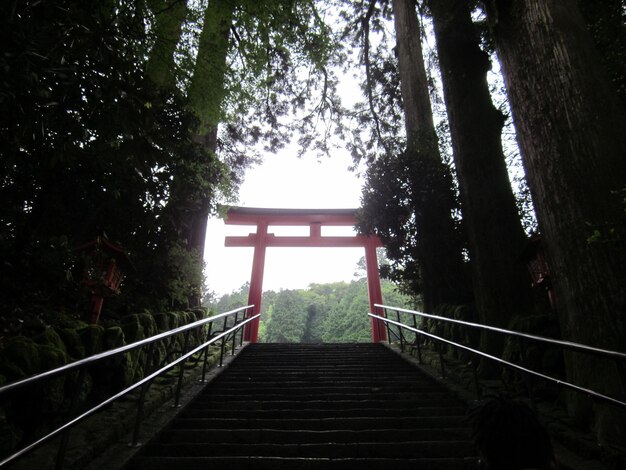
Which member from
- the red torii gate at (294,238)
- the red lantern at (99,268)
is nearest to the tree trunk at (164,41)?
the red lantern at (99,268)

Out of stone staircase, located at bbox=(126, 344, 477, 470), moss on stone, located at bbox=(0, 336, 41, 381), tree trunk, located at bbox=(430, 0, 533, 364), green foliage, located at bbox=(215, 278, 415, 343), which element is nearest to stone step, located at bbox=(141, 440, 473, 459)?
stone staircase, located at bbox=(126, 344, 477, 470)

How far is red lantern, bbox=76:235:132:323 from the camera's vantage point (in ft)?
10.1

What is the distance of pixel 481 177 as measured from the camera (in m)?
4.61

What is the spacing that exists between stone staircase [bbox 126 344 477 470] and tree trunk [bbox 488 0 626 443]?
1.05 meters

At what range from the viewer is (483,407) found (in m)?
1.18

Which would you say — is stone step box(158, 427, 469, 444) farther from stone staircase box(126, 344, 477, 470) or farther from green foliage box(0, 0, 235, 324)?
green foliage box(0, 0, 235, 324)

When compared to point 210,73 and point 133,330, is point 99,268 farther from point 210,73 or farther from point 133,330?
point 210,73

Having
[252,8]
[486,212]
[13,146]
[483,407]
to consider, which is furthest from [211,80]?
[483,407]

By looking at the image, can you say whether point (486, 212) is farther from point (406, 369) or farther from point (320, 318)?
point (320, 318)

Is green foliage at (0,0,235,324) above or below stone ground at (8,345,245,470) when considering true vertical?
above

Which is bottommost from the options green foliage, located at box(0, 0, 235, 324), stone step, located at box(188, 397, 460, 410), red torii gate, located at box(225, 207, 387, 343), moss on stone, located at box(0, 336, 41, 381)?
stone step, located at box(188, 397, 460, 410)

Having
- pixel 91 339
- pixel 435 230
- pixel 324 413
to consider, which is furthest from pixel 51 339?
pixel 435 230

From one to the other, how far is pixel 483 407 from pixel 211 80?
4.68 metres

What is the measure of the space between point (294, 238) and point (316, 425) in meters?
9.26
